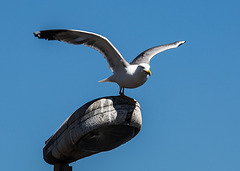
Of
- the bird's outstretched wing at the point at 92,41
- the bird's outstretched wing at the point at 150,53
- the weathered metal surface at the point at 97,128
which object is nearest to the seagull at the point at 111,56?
the bird's outstretched wing at the point at 92,41

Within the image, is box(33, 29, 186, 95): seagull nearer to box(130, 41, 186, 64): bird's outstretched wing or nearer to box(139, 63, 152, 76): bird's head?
box(139, 63, 152, 76): bird's head

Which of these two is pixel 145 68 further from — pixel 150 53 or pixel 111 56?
pixel 150 53

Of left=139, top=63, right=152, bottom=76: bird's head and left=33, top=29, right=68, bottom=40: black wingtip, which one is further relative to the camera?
left=33, top=29, right=68, bottom=40: black wingtip

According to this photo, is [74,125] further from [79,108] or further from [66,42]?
[66,42]

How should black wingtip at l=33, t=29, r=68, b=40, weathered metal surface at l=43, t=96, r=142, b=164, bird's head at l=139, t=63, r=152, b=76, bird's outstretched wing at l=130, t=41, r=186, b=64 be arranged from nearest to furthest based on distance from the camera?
bird's head at l=139, t=63, r=152, b=76, weathered metal surface at l=43, t=96, r=142, b=164, black wingtip at l=33, t=29, r=68, b=40, bird's outstretched wing at l=130, t=41, r=186, b=64

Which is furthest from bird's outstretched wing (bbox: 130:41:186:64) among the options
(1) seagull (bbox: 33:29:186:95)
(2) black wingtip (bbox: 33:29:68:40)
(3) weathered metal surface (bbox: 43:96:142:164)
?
(2) black wingtip (bbox: 33:29:68:40)

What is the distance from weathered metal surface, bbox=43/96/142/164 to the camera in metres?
15.6

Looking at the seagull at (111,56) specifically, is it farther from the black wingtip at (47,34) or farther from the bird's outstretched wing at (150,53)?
the bird's outstretched wing at (150,53)

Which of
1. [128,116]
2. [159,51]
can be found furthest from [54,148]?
[159,51]

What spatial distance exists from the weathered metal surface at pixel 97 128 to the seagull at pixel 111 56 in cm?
58

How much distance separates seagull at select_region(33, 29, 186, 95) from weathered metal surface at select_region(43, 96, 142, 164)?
58 cm

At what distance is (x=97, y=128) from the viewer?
15609 millimetres

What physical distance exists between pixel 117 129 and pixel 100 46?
2329mm

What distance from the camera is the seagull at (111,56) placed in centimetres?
1565
